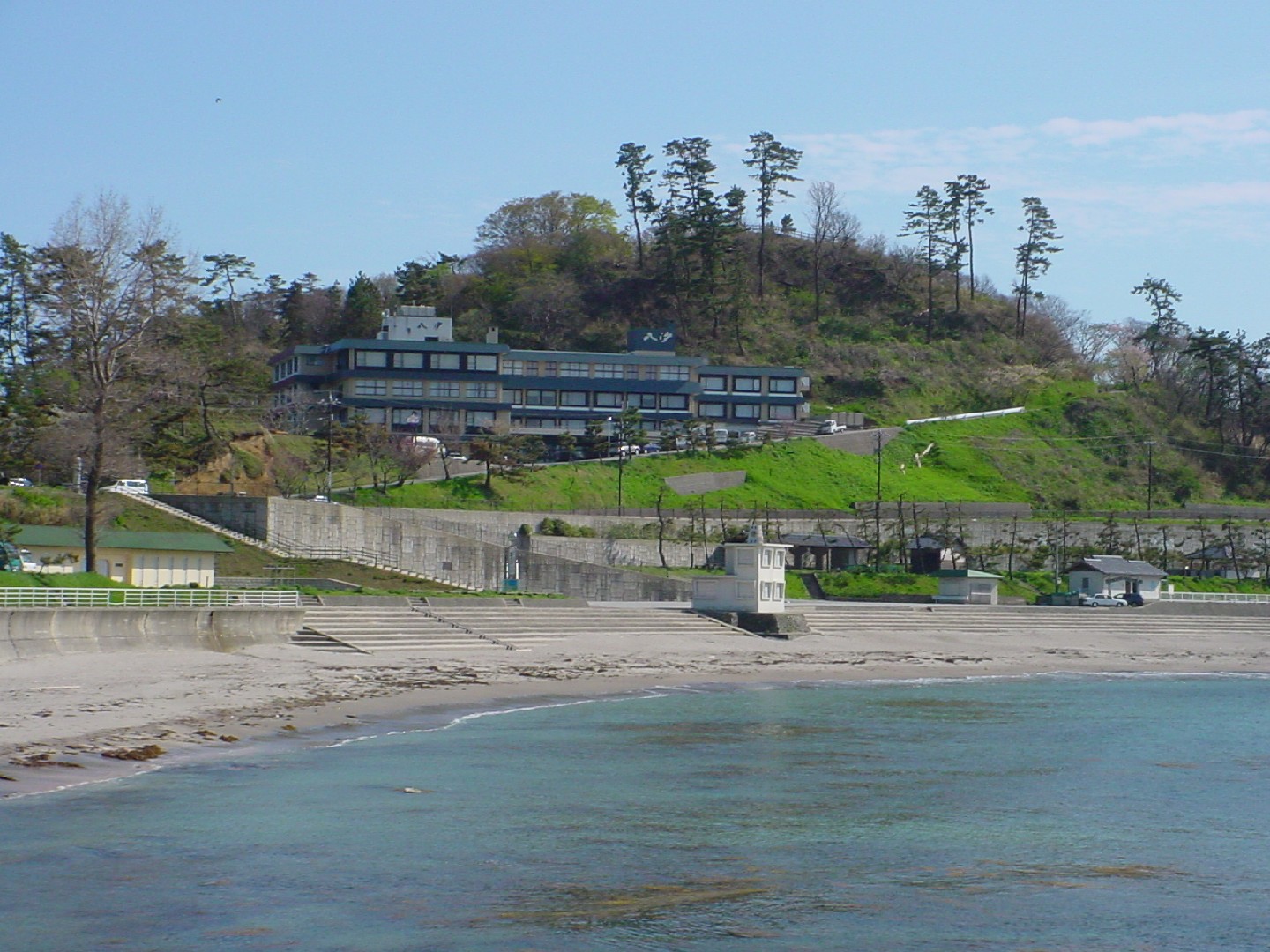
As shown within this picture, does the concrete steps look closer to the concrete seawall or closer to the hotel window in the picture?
the concrete seawall

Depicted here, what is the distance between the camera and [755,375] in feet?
318

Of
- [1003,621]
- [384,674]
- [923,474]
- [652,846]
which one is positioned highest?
[923,474]

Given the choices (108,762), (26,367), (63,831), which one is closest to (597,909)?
(63,831)

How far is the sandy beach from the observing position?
22.0m

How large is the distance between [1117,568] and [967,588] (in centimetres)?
841

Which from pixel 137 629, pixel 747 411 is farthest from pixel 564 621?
pixel 747 411

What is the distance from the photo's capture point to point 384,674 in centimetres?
3222

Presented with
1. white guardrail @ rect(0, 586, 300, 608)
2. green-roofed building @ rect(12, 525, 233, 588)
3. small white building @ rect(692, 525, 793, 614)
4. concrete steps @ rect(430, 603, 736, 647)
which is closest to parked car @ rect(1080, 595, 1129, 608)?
small white building @ rect(692, 525, 793, 614)

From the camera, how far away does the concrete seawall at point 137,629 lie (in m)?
28.2

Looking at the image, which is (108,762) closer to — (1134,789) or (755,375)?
(1134,789)

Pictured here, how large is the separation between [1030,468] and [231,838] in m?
80.1

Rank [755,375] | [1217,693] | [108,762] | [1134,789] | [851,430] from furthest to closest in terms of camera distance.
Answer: [755,375], [851,430], [1217,693], [1134,789], [108,762]

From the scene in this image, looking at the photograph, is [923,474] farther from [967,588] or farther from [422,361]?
[422,361]

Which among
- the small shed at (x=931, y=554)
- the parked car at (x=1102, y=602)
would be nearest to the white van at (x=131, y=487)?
the small shed at (x=931, y=554)
